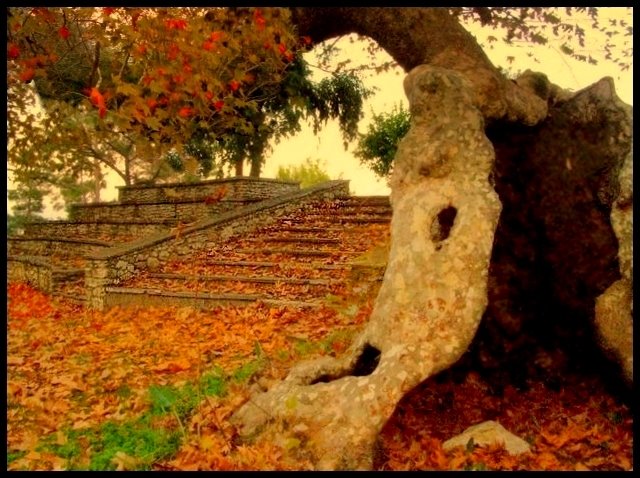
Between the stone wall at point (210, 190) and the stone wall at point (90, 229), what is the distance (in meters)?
1.02

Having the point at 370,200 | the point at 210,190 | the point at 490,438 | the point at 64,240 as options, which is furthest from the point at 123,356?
the point at 370,200

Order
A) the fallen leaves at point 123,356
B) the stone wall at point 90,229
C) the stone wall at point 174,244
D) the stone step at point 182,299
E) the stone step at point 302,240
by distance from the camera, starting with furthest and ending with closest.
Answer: the stone wall at point 90,229
the stone step at point 302,240
the stone wall at point 174,244
the stone step at point 182,299
the fallen leaves at point 123,356

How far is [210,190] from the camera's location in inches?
515

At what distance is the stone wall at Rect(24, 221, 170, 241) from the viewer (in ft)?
41.0

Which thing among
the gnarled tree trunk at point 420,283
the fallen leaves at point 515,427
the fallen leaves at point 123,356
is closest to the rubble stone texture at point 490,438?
the fallen leaves at point 515,427

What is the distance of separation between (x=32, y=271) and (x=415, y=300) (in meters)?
9.91

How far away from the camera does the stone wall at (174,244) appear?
8250mm

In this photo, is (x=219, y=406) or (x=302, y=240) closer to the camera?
(x=219, y=406)

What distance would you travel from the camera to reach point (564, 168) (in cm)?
456

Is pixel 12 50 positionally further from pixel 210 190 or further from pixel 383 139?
pixel 383 139

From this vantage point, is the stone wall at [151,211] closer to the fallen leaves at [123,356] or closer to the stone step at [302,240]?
the stone step at [302,240]

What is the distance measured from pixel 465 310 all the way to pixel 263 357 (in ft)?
7.64

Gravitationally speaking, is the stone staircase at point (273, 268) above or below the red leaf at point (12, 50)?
below

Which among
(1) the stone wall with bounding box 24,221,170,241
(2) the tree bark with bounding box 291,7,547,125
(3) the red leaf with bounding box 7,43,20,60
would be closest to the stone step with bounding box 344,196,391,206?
(1) the stone wall with bounding box 24,221,170,241
